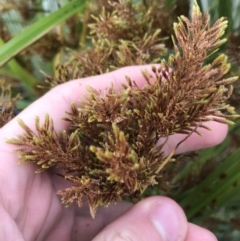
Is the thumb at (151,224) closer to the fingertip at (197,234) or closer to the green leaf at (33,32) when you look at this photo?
the fingertip at (197,234)

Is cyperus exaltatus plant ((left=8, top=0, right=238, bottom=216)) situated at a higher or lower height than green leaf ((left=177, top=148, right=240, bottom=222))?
higher

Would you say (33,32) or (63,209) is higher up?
(33,32)

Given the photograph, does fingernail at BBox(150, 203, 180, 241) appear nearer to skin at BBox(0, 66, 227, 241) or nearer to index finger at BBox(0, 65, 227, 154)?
skin at BBox(0, 66, 227, 241)

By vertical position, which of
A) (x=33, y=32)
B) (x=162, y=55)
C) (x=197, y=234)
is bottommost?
(x=197, y=234)

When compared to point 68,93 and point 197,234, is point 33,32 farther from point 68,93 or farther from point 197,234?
point 197,234

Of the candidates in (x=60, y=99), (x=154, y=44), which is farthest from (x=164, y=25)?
(x=60, y=99)

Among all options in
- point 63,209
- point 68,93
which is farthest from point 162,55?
point 63,209

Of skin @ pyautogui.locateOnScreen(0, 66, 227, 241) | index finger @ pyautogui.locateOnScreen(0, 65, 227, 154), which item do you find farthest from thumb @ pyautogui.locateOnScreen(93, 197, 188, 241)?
index finger @ pyautogui.locateOnScreen(0, 65, 227, 154)
